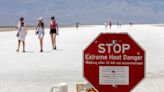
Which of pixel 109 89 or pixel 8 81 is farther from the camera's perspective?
pixel 8 81

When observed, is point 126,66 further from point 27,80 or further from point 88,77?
point 27,80

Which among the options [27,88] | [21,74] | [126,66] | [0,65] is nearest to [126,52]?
[126,66]

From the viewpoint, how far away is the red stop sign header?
6.77 m

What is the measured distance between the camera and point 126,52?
680cm

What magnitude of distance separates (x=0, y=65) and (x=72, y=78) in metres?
4.95

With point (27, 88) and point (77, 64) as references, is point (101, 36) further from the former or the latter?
point (77, 64)

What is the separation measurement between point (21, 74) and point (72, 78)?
1.83 meters

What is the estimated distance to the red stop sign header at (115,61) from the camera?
677cm

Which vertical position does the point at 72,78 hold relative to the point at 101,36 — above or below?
below

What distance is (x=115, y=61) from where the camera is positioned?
680 cm

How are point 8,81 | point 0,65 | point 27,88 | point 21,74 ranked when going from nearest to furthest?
1. point 27,88
2. point 8,81
3. point 21,74
4. point 0,65

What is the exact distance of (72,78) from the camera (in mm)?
14984

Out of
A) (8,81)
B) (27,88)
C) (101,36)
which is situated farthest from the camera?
(8,81)

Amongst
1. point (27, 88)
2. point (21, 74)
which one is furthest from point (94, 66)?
point (21, 74)
